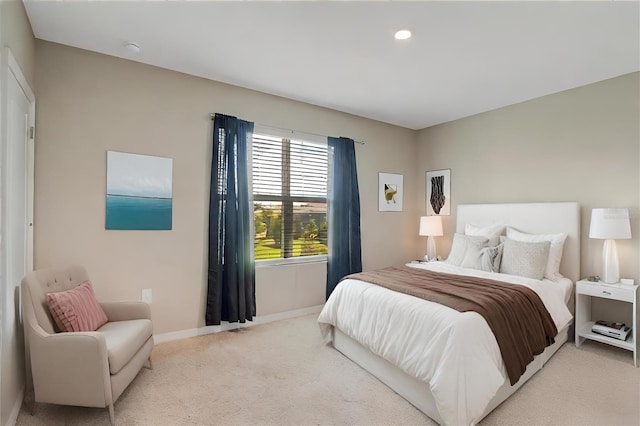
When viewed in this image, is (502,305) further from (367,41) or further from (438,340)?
(367,41)

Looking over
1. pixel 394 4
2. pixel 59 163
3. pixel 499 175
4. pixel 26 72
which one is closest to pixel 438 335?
pixel 394 4

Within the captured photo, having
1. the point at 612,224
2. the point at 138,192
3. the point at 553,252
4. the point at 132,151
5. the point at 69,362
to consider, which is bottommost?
the point at 69,362

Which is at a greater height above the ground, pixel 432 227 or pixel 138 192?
pixel 138 192

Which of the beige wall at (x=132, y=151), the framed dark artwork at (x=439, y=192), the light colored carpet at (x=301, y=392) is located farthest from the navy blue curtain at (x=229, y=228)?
the framed dark artwork at (x=439, y=192)

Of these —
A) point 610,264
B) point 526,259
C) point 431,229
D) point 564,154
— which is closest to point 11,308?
point 526,259

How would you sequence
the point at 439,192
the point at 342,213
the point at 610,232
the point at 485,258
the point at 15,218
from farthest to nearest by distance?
the point at 439,192 < the point at 342,213 < the point at 485,258 < the point at 610,232 < the point at 15,218

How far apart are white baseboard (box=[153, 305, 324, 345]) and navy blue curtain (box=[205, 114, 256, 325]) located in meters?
0.12

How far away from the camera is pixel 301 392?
228 cm

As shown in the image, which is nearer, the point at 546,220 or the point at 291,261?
the point at 546,220

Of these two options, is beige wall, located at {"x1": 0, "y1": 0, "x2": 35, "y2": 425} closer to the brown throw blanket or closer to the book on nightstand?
the brown throw blanket

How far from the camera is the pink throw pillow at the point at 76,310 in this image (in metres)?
2.04

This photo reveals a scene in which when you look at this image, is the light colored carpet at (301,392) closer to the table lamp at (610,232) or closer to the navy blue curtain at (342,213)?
the table lamp at (610,232)

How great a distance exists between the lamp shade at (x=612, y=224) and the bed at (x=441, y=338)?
1.21 feet

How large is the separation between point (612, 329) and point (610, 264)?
59 centimetres
